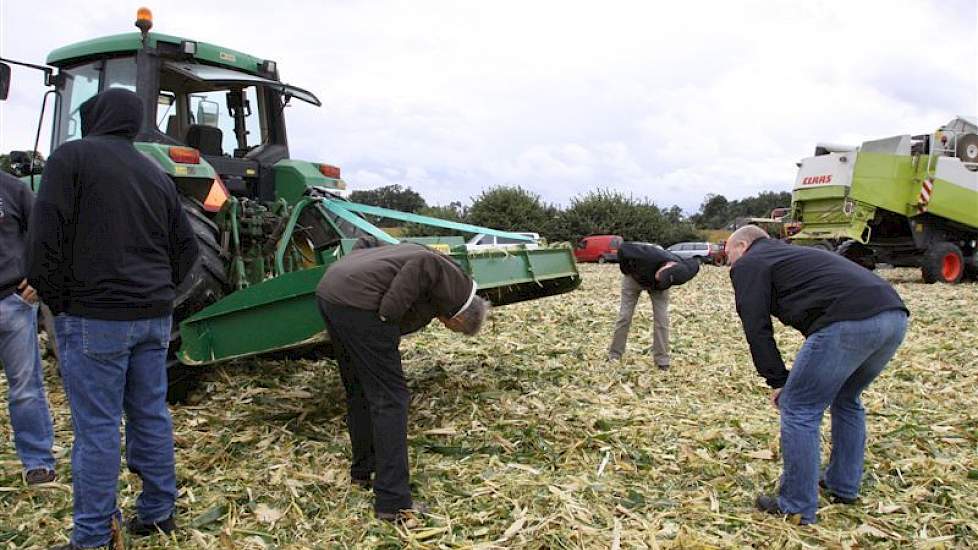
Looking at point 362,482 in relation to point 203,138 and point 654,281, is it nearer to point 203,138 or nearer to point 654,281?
point 203,138

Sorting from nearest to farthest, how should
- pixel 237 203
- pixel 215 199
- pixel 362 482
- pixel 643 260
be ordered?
pixel 362 482 < pixel 215 199 < pixel 237 203 < pixel 643 260

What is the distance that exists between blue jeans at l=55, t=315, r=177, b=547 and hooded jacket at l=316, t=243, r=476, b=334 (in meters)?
0.74

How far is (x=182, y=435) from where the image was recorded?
4477 millimetres

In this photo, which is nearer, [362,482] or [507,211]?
[362,482]

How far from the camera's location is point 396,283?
3379 mm

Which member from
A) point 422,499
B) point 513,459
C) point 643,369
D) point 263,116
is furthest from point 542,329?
point 422,499

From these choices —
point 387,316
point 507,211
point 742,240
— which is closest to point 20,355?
point 387,316

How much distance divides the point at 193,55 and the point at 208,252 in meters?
1.63

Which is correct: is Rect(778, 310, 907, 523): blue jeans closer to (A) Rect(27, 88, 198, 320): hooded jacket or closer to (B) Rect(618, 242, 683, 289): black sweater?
(A) Rect(27, 88, 198, 320): hooded jacket

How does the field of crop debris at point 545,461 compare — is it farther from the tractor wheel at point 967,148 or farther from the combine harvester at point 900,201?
the tractor wheel at point 967,148

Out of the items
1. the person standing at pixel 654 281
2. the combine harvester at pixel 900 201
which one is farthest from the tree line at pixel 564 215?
the person standing at pixel 654 281

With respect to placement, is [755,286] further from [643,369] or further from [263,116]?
[263,116]

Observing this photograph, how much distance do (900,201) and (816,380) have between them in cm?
1241

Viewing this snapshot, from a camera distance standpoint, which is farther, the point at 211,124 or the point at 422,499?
the point at 211,124
